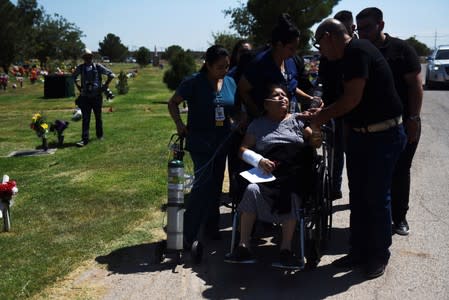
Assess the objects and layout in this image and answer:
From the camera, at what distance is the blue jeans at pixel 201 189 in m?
4.79

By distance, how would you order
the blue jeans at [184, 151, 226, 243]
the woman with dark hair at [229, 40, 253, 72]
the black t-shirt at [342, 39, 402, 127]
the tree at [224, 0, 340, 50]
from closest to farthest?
the black t-shirt at [342, 39, 402, 127]
the blue jeans at [184, 151, 226, 243]
the woman with dark hair at [229, 40, 253, 72]
the tree at [224, 0, 340, 50]

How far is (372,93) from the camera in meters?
4.09

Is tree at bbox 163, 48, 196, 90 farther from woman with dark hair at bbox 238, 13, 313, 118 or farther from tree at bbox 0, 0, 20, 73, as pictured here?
tree at bbox 0, 0, 20, 73

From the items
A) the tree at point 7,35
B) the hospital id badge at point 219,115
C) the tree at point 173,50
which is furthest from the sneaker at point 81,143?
the tree at point 7,35

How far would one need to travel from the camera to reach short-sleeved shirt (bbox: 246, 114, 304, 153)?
4.51 metres

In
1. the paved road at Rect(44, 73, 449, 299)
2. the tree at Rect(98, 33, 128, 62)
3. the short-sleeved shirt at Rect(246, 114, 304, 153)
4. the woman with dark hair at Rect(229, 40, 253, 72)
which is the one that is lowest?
the paved road at Rect(44, 73, 449, 299)

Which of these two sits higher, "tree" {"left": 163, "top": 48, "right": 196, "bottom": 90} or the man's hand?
"tree" {"left": 163, "top": 48, "right": 196, "bottom": 90}

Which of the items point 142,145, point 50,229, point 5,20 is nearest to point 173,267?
point 50,229

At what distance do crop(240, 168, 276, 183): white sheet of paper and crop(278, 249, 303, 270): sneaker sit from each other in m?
0.55

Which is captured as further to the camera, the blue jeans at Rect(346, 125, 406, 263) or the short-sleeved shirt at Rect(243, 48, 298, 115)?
the short-sleeved shirt at Rect(243, 48, 298, 115)

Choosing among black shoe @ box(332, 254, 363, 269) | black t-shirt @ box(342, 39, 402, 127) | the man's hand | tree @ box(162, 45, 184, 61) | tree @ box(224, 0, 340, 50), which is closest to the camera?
black t-shirt @ box(342, 39, 402, 127)

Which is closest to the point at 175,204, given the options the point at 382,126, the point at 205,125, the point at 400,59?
the point at 205,125

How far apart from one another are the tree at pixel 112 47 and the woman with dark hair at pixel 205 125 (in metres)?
89.8

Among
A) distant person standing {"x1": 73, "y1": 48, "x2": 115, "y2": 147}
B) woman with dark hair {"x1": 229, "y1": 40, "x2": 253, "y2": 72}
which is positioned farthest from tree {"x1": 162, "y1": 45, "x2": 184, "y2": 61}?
woman with dark hair {"x1": 229, "y1": 40, "x2": 253, "y2": 72}
